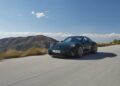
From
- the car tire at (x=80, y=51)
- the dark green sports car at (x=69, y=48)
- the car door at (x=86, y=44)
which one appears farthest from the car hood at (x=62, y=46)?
the car door at (x=86, y=44)

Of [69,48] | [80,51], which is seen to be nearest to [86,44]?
→ [80,51]

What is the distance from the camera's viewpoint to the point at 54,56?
443 inches

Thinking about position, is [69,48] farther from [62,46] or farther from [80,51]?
[80,51]

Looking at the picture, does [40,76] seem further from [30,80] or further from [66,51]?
[66,51]

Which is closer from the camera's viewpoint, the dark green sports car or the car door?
the dark green sports car

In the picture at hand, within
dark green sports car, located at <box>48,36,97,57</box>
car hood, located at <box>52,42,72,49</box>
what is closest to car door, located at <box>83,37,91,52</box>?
dark green sports car, located at <box>48,36,97,57</box>

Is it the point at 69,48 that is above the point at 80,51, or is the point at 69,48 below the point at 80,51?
above

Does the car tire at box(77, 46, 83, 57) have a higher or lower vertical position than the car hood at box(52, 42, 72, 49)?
lower

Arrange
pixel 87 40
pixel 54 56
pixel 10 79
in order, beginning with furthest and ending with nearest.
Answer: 1. pixel 87 40
2. pixel 54 56
3. pixel 10 79

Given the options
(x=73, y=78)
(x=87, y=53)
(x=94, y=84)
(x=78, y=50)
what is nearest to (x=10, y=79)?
(x=73, y=78)

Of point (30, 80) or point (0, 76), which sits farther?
point (0, 76)

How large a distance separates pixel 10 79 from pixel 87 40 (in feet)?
27.2

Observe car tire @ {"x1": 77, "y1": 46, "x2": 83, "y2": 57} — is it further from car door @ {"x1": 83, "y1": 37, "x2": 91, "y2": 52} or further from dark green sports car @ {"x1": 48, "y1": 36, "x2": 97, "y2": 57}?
car door @ {"x1": 83, "y1": 37, "x2": 91, "y2": 52}

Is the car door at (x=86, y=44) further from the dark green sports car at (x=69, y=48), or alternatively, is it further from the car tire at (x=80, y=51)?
the car tire at (x=80, y=51)
